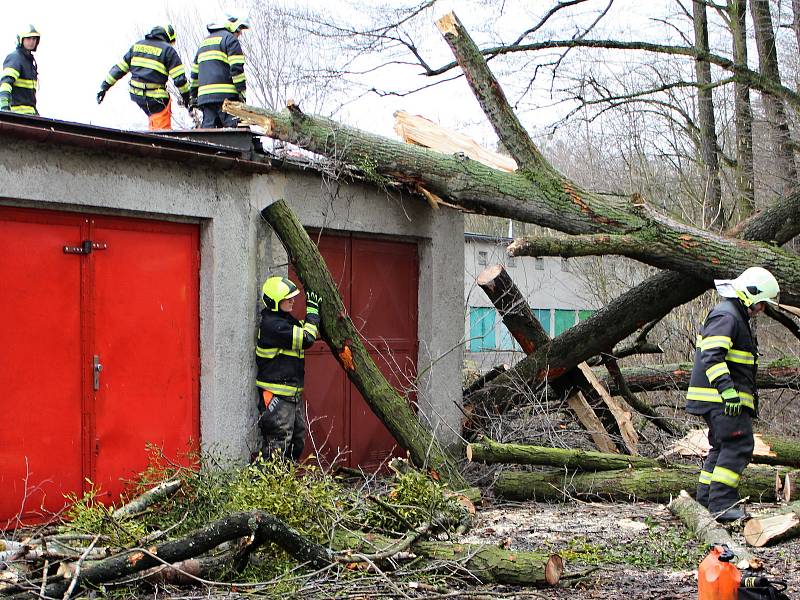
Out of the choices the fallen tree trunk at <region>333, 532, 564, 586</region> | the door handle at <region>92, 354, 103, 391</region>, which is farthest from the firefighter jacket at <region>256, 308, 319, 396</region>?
the fallen tree trunk at <region>333, 532, 564, 586</region>

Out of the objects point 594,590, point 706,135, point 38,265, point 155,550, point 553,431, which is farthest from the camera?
point 706,135

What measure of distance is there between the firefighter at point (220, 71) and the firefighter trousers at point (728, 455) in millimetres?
5490

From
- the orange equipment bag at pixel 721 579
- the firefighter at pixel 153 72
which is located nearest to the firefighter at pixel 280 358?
the firefighter at pixel 153 72

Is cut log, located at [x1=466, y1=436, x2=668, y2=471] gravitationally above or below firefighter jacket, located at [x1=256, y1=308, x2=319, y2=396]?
below

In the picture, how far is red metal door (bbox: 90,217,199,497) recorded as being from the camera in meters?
6.55

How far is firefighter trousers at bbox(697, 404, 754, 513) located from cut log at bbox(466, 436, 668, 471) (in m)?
1.00

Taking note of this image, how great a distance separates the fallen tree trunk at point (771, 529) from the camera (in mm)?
5988

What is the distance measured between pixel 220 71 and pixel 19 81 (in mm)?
2267

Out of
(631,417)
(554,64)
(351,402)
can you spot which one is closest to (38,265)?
(351,402)

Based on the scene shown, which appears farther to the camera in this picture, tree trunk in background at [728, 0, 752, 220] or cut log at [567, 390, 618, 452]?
tree trunk in background at [728, 0, 752, 220]

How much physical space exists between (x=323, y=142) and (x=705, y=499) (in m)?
4.36

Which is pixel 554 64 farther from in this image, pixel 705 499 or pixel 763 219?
pixel 705 499

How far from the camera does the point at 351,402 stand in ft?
28.0

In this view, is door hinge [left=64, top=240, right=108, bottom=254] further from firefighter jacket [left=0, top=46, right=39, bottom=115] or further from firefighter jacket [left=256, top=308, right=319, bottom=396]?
firefighter jacket [left=0, top=46, right=39, bottom=115]
